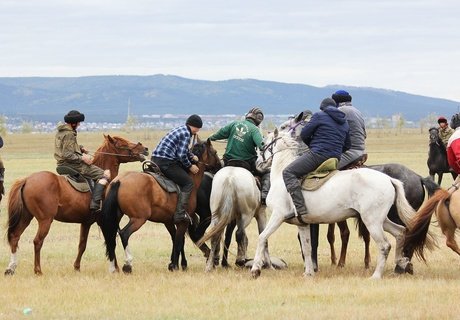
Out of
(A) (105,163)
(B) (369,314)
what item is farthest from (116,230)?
(B) (369,314)

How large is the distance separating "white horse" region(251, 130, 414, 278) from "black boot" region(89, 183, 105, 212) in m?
2.61

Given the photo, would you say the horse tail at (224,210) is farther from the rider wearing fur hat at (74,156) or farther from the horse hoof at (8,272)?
the horse hoof at (8,272)

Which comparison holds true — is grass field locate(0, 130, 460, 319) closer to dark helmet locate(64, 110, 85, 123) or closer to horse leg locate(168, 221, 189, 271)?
horse leg locate(168, 221, 189, 271)

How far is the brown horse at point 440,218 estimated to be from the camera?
13305 millimetres

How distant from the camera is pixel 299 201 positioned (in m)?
13.8

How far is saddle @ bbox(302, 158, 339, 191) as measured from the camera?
13.9 meters

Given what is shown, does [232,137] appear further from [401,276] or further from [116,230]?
[401,276]

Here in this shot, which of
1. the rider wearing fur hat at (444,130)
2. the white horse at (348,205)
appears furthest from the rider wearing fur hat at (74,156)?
the rider wearing fur hat at (444,130)

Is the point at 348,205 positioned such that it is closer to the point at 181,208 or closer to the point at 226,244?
the point at 181,208

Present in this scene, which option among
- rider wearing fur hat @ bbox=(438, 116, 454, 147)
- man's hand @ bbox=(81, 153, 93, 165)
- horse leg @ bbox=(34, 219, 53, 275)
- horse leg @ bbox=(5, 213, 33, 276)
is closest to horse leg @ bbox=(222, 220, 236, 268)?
man's hand @ bbox=(81, 153, 93, 165)

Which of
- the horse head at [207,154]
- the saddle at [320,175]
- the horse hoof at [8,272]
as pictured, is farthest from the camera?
the horse head at [207,154]

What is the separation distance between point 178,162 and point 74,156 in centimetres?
162

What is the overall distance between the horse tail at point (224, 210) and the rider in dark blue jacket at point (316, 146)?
120 cm

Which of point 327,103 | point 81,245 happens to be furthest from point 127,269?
point 327,103
